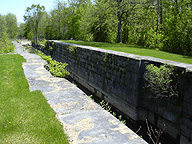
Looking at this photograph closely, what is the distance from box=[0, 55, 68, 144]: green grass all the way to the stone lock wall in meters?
3.59

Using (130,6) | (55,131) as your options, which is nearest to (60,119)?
(55,131)

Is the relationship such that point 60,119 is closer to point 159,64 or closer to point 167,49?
point 159,64

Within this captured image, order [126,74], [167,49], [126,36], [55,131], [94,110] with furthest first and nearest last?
1. [126,36]
2. [167,49]
3. [126,74]
4. [94,110]
5. [55,131]

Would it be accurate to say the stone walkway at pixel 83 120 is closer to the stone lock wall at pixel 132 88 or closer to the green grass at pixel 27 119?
the green grass at pixel 27 119

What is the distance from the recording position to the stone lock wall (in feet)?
16.7

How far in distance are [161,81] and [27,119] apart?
13.5 feet

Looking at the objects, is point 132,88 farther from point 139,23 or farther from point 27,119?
point 139,23

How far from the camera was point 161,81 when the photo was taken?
583 cm

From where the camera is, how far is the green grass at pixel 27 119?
8.81ft

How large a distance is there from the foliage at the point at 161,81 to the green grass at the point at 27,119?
3515 mm

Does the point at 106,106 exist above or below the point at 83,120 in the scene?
below

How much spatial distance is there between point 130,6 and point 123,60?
39.6 ft

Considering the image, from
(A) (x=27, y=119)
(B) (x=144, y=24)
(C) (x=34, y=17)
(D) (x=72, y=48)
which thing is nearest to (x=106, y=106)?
(A) (x=27, y=119)

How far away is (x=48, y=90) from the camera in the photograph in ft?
15.7
